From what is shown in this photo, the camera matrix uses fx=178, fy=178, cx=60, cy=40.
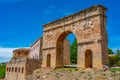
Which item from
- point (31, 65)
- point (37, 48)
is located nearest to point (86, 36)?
point (31, 65)

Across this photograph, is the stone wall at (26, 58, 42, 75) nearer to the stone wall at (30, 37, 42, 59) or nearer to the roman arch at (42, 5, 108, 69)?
the roman arch at (42, 5, 108, 69)

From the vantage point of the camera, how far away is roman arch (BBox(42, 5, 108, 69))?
1619cm

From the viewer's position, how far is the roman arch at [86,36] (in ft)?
53.1

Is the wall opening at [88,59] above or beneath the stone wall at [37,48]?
beneath

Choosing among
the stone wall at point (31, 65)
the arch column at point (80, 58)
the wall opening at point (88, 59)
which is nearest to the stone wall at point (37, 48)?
the stone wall at point (31, 65)

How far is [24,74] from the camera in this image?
23.0 m

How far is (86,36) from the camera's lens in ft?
57.3

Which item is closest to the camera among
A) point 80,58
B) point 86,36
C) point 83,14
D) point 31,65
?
point 86,36

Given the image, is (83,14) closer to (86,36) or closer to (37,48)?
(86,36)

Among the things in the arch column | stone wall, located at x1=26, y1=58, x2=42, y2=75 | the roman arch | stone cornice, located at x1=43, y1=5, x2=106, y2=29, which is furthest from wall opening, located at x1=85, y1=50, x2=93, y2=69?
stone wall, located at x1=26, y1=58, x2=42, y2=75

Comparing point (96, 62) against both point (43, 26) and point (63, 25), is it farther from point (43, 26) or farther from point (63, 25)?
point (43, 26)

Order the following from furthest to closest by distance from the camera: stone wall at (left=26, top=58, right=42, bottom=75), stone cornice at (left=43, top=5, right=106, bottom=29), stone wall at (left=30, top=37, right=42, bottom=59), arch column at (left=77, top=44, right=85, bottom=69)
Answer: stone wall at (left=30, top=37, right=42, bottom=59) → stone wall at (left=26, top=58, right=42, bottom=75) → arch column at (left=77, top=44, right=85, bottom=69) → stone cornice at (left=43, top=5, right=106, bottom=29)

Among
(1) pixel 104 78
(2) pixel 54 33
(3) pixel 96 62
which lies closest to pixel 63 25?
(2) pixel 54 33

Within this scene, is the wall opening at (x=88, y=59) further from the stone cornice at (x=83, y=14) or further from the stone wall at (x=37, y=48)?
the stone wall at (x=37, y=48)
